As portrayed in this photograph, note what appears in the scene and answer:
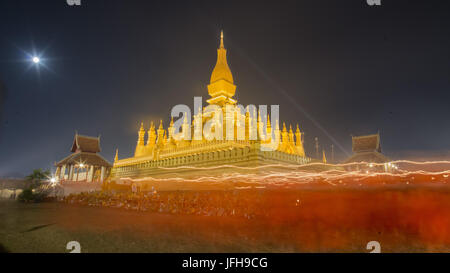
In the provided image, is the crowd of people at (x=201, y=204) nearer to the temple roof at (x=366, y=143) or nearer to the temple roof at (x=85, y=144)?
the temple roof at (x=85, y=144)

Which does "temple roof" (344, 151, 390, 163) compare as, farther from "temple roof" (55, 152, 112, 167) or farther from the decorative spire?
"temple roof" (55, 152, 112, 167)

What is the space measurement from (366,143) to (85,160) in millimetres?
45120

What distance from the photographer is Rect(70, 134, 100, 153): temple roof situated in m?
37.5

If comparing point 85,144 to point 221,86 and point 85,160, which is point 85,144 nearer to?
point 85,160

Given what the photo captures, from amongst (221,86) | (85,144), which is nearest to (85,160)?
(85,144)

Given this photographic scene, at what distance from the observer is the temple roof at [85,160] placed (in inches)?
1409

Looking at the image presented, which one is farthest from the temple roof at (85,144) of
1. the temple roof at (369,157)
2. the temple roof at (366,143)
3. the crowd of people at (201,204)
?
the temple roof at (366,143)

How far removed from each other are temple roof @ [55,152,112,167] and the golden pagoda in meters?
2.07

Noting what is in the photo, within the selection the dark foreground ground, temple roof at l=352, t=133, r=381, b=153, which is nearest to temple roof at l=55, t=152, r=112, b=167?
the dark foreground ground

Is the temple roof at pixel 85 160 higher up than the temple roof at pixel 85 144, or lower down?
lower down

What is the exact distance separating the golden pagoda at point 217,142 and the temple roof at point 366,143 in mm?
11126

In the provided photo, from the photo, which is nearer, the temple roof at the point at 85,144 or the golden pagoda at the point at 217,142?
the golden pagoda at the point at 217,142

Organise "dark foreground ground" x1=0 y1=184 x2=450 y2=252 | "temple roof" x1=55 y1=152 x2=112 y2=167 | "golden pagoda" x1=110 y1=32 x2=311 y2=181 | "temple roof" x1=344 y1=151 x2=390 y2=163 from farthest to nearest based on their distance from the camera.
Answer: "temple roof" x1=55 y1=152 x2=112 y2=167 → "temple roof" x1=344 y1=151 x2=390 y2=163 → "golden pagoda" x1=110 y1=32 x2=311 y2=181 → "dark foreground ground" x1=0 y1=184 x2=450 y2=252
